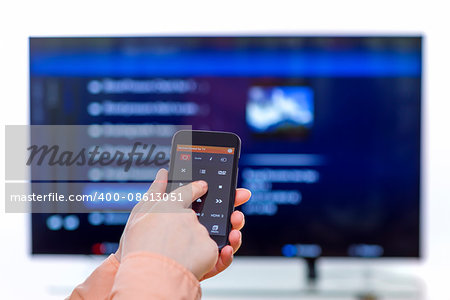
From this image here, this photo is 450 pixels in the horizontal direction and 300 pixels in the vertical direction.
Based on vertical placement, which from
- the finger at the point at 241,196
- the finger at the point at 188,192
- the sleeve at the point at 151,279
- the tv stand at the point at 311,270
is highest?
the finger at the point at 188,192

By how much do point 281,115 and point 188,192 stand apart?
3.06 feet

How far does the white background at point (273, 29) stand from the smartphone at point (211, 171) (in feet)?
2.70

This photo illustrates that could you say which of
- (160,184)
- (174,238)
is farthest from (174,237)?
(160,184)

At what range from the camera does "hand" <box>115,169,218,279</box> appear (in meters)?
0.73

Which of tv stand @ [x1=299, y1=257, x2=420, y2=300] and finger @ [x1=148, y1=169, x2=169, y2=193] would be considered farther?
tv stand @ [x1=299, y1=257, x2=420, y2=300]

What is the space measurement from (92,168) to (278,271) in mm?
766

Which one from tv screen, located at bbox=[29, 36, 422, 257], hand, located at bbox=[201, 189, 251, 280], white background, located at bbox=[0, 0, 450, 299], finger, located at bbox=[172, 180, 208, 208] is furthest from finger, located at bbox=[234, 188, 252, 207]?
white background, located at bbox=[0, 0, 450, 299]

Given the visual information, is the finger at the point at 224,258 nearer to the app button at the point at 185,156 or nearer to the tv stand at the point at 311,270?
the app button at the point at 185,156

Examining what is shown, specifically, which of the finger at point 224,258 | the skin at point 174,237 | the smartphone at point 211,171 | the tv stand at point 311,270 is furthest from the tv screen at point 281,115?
the skin at point 174,237

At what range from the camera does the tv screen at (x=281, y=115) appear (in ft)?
5.66

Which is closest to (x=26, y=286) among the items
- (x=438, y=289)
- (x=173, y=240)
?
(x=173, y=240)

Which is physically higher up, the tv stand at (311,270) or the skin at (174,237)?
the skin at (174,237)

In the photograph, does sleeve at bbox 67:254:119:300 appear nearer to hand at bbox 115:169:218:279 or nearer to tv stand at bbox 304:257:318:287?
hand at bbox 115:169:218:279

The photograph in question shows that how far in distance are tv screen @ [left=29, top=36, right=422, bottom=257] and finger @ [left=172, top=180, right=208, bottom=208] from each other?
32.9 inches
